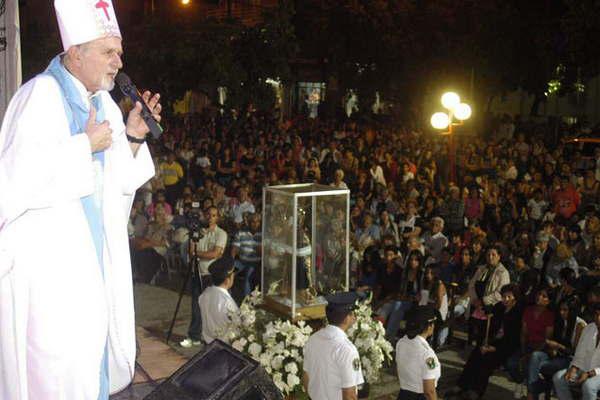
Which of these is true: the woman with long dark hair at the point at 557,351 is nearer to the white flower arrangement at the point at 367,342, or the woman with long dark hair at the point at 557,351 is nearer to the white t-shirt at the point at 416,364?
the white t-shirt at the point at 416,364

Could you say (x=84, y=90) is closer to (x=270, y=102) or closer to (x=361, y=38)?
(x=270, y=102)

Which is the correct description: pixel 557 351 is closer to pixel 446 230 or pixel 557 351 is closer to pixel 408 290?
pixel 408 290

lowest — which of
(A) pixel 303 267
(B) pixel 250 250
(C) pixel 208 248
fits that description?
(B) pixel 250 250

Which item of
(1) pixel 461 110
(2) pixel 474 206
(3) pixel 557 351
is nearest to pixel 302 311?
(3) pixel 557 351

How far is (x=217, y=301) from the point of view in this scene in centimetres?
712

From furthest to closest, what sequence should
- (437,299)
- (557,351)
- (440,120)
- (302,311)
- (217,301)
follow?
(440,120) → (437,299) → (557,351) → (217,301) → (302,311)

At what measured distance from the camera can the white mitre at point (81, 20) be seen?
2537 millimetres

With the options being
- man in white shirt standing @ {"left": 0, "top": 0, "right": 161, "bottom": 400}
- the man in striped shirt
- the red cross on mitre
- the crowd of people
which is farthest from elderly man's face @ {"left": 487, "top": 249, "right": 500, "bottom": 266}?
the red cross on mitre

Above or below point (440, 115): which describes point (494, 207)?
below

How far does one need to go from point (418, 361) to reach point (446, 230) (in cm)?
577

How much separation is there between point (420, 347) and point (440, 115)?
896 cm

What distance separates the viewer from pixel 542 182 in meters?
14.3

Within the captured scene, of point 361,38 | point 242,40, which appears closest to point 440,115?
point 242,40

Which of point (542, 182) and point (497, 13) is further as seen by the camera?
point (497, 13)
